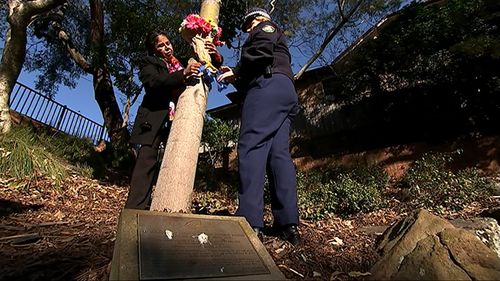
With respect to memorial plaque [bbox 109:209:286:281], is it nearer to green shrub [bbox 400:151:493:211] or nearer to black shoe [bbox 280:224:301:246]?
black shoe [bbox 280:224:301:246]

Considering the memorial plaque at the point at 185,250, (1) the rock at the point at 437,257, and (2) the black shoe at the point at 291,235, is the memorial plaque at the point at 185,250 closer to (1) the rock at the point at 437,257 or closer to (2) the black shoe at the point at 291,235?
(2) the black shoe at the point at 291,235

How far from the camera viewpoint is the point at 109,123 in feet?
30.6

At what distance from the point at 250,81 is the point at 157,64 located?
0.96m

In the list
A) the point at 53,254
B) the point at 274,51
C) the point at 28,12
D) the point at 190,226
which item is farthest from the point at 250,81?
the point at 28,12

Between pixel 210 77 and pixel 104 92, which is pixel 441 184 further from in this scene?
pixel 104 92

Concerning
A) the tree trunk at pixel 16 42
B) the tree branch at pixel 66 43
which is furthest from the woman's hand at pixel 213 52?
the tree branch at pixel 66 43

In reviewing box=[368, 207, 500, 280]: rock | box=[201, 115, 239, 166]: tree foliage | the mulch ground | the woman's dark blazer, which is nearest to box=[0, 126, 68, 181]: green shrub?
the mulch ground

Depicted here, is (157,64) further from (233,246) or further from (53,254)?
(233,246)

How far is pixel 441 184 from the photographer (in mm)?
5523

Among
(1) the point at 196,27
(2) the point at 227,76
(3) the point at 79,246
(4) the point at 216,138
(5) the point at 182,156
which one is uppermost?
(4) the point at 216,138

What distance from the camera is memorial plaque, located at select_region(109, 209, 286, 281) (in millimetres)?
1258

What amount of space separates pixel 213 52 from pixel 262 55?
0.64 metres

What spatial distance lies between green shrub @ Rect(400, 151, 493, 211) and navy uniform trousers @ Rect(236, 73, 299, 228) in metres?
3.31

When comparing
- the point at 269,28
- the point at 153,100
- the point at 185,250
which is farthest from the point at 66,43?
the point at 185,250
